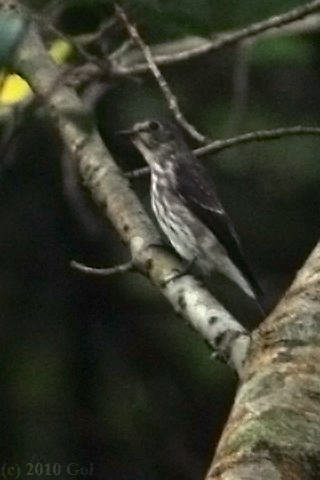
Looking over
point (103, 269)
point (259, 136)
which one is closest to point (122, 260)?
point (103, 269)

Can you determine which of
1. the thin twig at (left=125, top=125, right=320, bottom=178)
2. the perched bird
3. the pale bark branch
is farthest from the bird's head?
the pale bark branch

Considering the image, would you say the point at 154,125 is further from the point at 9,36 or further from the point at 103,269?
the point at 9,36

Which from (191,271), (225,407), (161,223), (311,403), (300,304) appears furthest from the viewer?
(161,223)

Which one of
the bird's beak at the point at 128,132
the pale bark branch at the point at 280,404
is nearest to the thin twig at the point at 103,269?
the bird's beak at the point at 128,132

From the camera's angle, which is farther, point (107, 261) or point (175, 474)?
point (107, 261)

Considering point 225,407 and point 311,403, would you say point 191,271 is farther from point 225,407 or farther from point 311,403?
point 311,403

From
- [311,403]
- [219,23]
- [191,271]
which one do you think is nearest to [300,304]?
[311,403]

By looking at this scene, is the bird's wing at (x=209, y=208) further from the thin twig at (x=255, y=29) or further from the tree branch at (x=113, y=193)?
the thin twig at (x=255, y=29)
